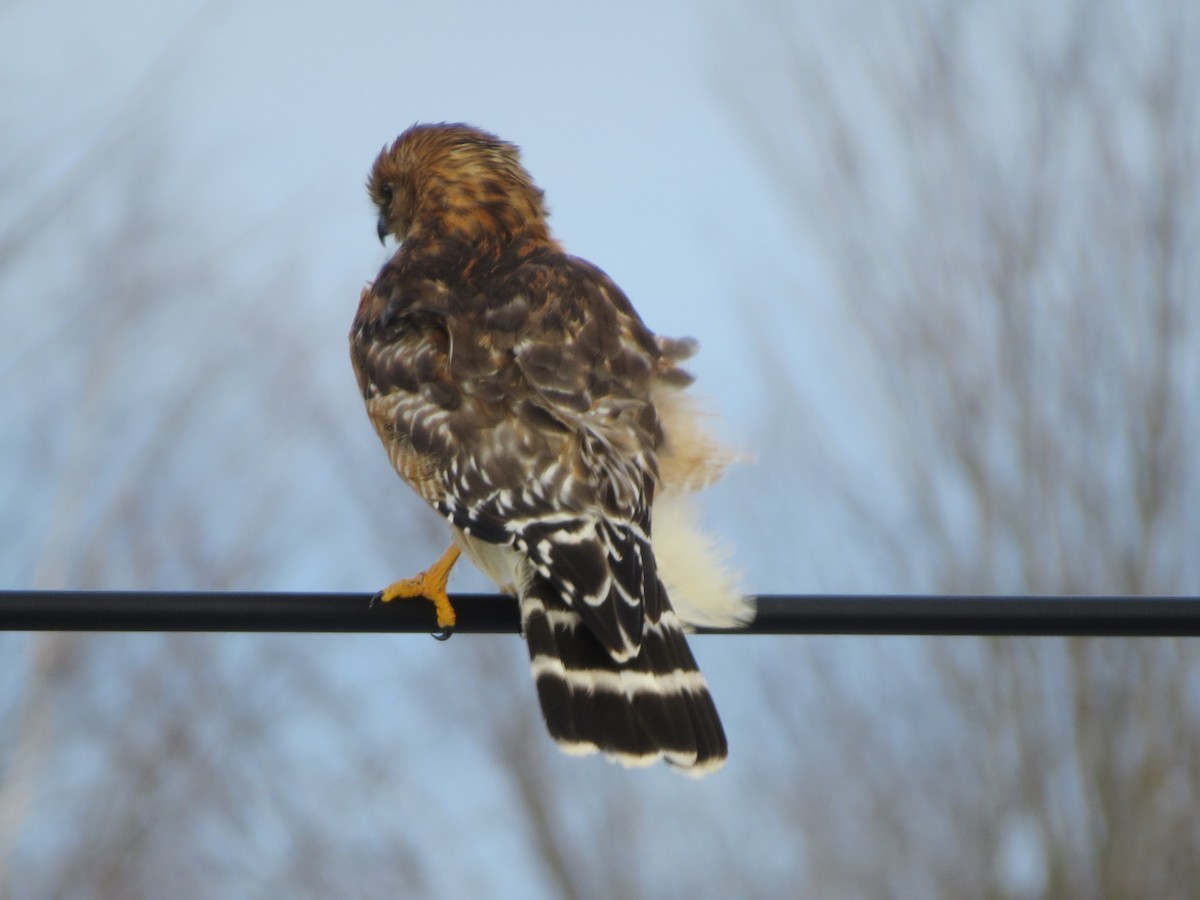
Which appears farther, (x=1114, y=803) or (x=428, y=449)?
(x=1114, y=803)

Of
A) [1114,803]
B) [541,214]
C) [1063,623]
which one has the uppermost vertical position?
[541,214]

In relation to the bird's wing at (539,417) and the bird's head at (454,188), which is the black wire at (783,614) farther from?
the bird's head at (454,188)

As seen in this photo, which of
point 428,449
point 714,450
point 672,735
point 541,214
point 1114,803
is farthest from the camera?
point 1114,803

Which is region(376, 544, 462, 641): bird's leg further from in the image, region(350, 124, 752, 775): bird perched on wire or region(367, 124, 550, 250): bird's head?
region(367, 124, 550, 250): bird's head

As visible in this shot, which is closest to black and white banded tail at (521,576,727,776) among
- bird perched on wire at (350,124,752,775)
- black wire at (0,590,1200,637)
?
bird perched on wire at (350,124,752,775)

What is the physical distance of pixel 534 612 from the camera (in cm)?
244

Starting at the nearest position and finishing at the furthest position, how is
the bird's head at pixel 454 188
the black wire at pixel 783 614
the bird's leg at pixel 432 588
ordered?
the black wire at pixel 783 614, the bird's leg at pixel 432 588, the bird's head at pixel 454 188

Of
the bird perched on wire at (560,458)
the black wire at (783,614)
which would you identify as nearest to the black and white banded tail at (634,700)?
the bird perched on wire at (560,458)

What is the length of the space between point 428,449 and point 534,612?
45 centimetres

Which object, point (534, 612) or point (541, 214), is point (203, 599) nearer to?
point (534, 612)

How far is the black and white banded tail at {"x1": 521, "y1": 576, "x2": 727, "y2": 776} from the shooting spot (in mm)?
2305

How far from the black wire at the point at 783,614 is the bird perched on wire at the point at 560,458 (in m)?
0.22

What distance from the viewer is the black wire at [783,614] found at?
6.66 feet

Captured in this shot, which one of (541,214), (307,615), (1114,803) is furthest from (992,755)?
(307,615)
